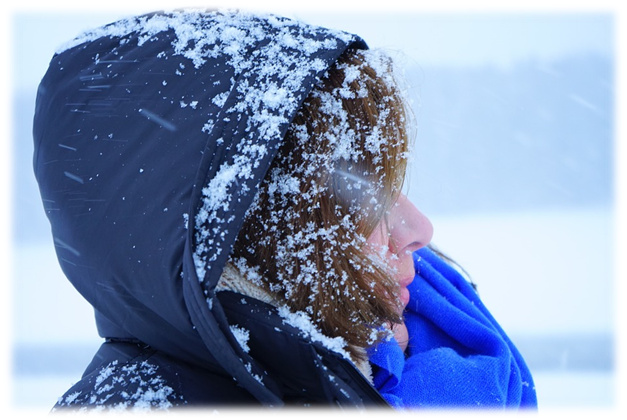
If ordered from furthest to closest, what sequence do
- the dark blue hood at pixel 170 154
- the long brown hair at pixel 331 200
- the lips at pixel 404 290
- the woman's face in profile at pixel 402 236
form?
the lips at pixel 404 290 < the woman's face in profile at pixel 402 236 < the long brown hair at pixel 331 200 < the dark blue hood at pixel 170 154

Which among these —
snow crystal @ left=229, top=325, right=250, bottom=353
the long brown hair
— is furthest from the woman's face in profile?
snow crystal @ left=229, top=325, right=250, bottom=353

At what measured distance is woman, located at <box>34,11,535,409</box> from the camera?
762 millimetres

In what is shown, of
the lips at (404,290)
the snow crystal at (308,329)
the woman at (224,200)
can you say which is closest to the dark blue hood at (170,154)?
the woman at (224,200)

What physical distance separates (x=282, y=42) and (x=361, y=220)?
1.07 feet

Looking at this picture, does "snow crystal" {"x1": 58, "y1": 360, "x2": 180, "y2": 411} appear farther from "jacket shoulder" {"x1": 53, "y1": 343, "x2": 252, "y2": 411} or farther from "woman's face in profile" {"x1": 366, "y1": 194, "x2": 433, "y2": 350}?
"woman's face in profile" {"x1": 366, "y1": 194, "x2": 433, "y2": 350}

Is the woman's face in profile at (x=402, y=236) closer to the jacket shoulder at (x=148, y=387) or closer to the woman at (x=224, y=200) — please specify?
the woman at (x=224, y=200)

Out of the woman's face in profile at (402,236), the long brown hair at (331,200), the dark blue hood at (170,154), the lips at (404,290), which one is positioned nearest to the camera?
the dark blue hood at (170,154)

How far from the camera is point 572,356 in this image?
2555mm

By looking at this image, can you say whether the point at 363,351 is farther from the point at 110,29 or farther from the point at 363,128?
the point at 110,29

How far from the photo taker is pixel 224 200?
2.46 feet

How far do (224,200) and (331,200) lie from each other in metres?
0.20

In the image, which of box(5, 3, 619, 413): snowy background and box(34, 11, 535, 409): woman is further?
box(5, 3, 619, 413): snowy background

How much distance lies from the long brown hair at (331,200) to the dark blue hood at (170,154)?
81 millimetres

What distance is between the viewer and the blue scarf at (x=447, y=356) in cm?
107
